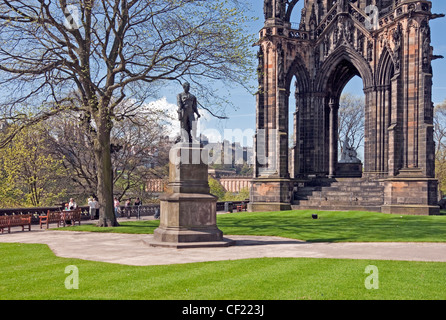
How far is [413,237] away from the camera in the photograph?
15.1 m

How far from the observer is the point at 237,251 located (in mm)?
11789

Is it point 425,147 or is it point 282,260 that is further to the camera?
point 425,147

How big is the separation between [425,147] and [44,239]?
22715 millimetres

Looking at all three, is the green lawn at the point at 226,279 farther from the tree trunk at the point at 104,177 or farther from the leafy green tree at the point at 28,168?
the leafy green tree at the point at 28,168

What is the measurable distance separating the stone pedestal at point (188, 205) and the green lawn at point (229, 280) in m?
2.92

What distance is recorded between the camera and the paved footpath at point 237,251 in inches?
419

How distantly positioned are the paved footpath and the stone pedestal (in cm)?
57

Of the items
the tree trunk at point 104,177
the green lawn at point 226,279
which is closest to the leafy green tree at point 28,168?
the tree trunk at point 104,177

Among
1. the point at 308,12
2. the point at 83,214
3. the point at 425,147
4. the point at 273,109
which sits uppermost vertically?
the point at 308,12

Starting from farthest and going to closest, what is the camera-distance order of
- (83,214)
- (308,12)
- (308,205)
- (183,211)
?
1. (308,12)
2. (308,205)
3. (83,214)
4. (183,211)

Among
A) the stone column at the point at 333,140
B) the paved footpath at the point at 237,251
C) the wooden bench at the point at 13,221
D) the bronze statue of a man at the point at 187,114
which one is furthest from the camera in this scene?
the stone column at the point at 333,140
